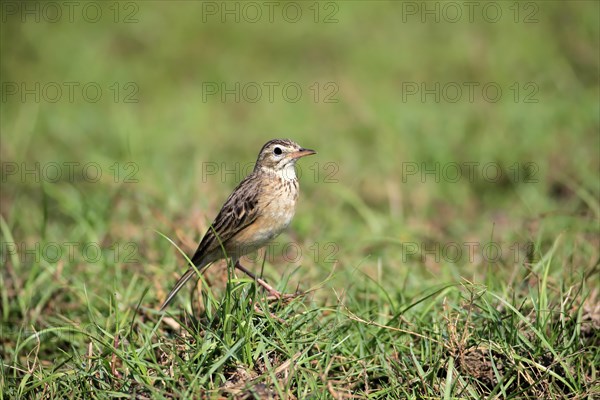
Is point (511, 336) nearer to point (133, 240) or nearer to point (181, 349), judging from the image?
point (181, 349)

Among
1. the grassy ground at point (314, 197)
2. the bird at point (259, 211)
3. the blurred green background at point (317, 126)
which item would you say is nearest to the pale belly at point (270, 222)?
the bird at point (259, 211)

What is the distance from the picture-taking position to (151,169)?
7.79 metres

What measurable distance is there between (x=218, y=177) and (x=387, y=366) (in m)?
4.27

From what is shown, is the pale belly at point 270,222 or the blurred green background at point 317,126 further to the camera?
the blurred green background at point 317,126

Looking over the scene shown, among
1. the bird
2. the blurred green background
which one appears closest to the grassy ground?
the blurred green background

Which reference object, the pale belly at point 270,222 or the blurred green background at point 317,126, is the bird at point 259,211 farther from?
the blurred green background at point 317,126

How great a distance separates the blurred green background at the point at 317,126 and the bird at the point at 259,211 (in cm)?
56

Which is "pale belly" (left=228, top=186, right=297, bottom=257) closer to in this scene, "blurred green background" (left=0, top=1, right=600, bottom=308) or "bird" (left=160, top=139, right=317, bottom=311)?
"bird" (left=160, top=139, right=317, bottom=311)

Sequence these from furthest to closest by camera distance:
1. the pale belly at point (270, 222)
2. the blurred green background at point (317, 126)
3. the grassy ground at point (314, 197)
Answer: the blurred green background at point (317, 126) → the pale belly at point (270, 222) → the grassy ground at point (314, 197)

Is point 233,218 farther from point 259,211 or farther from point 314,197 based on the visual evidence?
point 314,197

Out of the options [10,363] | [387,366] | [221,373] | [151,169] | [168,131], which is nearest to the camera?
[221,373]

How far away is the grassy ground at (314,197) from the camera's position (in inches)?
167

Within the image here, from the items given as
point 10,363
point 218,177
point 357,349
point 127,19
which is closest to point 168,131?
point 218,177

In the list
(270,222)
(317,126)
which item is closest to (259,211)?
(270,222)
